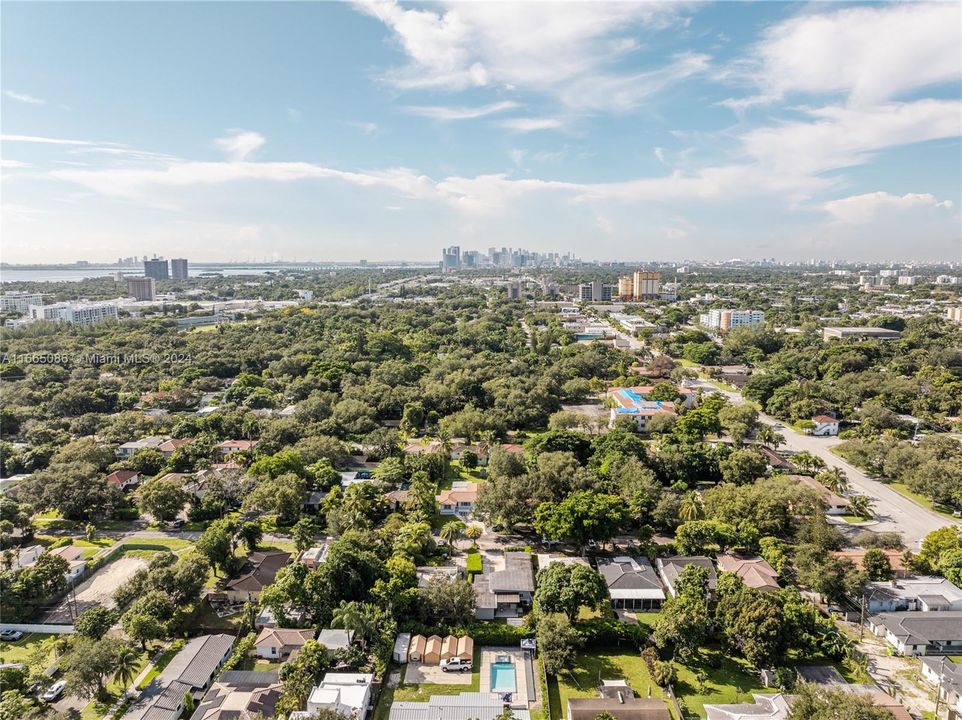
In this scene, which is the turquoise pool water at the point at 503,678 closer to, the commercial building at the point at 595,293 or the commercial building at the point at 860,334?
the commercial building at the point at 860,334

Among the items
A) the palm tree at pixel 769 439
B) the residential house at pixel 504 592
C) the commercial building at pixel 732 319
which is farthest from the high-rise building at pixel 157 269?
the residential house at pixel 504 592

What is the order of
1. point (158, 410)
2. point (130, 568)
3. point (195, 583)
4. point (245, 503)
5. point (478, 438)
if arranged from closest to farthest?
point (195, 583) → point (130, 568) → point (245, 503) → point (478, 438) → point (158, 410)

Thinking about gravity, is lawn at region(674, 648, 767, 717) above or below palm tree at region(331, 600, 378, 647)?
below

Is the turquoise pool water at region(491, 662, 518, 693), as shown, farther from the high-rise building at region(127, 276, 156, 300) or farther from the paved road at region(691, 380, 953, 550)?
the high-rise building at region(127, 276, 156, 300)

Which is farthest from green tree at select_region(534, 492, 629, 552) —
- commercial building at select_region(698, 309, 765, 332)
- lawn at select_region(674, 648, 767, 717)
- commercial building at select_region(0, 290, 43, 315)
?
commercial building at select_region(0, 290, 43, 315)

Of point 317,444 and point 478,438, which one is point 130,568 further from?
point 478,438

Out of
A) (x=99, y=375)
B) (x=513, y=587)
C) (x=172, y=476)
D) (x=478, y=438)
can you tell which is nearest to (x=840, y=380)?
(x=478, y=438)

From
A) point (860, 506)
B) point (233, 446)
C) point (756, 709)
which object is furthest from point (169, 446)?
point (860, 506)
